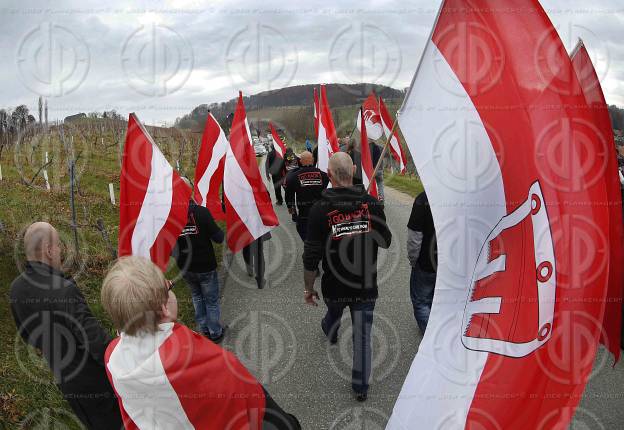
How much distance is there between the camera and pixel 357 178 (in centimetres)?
705

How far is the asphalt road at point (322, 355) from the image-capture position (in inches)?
130

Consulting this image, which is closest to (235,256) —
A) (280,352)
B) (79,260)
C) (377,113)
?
(79,260)

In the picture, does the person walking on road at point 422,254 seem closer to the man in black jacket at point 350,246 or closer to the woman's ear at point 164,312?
the man in black jacket at point 350,246

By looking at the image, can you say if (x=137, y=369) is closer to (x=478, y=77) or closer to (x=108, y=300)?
(x=108, y=300)

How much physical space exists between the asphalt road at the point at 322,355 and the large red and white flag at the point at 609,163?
1.66 metres

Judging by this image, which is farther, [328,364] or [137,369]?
[328,364]

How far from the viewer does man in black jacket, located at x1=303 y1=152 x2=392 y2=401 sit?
3227 mm

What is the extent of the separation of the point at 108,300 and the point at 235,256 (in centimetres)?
558

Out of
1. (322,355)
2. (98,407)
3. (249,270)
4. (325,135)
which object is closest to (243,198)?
(249,270)

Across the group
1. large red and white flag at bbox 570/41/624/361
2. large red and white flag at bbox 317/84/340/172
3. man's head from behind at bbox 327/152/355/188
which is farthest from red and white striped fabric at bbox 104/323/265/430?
large red and white flag at bbox 317/84/340/172

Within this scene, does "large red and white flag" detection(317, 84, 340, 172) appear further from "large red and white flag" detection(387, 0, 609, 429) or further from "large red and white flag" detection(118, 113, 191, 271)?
"large red and white flag" detection(387, 0, 609, 429)

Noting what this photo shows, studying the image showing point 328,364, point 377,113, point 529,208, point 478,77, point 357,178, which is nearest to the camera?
point 529,208

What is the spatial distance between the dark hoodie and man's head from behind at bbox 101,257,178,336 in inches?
68.7

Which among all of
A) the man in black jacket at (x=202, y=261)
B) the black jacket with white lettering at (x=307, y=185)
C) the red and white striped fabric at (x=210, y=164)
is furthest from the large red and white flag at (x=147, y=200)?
the black jacket with white lettering at (x=307, y=185)
